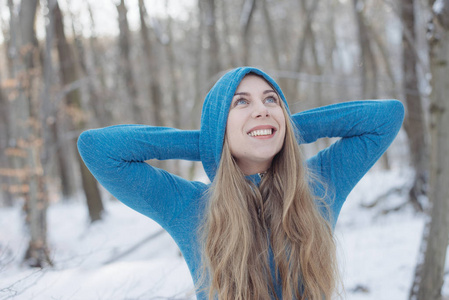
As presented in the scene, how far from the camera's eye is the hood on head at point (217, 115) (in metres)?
1.60

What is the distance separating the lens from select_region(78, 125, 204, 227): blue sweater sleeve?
154cm

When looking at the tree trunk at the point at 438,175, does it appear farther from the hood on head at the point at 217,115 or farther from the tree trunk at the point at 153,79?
the tree trunk at the point at 153,79

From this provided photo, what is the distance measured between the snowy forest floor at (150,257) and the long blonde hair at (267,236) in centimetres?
24

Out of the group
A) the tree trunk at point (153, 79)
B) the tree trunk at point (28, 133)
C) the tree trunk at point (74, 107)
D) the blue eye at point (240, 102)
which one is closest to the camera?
the blue eye at point (240, 102)

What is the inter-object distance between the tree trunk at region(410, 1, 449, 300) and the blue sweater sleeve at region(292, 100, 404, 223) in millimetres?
993

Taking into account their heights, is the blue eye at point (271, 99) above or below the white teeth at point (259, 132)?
above

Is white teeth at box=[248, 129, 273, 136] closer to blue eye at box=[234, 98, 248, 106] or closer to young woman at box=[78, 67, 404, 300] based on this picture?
young woman at box=[78, 67, 404, 300]

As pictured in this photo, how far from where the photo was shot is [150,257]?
5.51 metres

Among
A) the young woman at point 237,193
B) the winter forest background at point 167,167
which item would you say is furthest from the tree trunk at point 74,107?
the young woman at point 237,193

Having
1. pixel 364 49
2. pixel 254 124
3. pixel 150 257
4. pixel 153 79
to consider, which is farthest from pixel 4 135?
pixel 254 124

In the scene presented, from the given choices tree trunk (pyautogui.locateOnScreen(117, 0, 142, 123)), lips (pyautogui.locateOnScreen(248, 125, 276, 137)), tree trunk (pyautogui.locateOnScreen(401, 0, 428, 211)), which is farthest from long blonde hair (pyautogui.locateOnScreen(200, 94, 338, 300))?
tree trunk (pyautogui.locateOnScreen(117, 0, 142, 123))

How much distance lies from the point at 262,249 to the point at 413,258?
3869 mm

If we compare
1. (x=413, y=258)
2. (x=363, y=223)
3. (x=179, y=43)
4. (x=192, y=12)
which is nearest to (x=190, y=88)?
(x=179, y=43)

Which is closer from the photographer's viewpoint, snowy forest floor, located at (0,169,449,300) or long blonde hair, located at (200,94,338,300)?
long blonde hair, located at (200,94,338,300)
